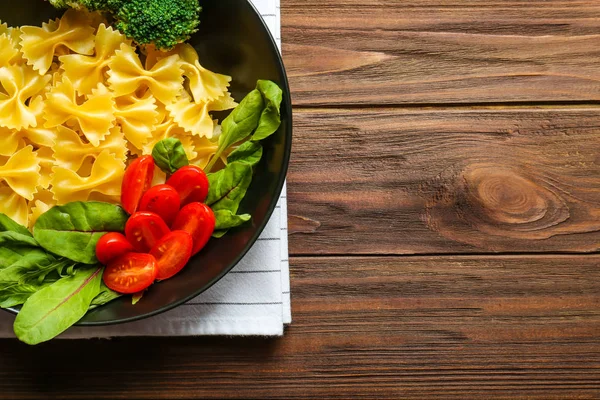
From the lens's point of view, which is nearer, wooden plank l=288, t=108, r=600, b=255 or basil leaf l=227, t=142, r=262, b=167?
basil leaf l=227, t=142, r=262, b=167

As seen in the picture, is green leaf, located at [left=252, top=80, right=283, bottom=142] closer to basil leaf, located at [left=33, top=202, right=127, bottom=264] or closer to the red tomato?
the red tomato

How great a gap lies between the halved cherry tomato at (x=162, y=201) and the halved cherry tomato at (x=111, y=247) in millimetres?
82

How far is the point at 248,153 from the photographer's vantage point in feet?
4.27

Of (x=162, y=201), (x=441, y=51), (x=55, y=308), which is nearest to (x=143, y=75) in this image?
(x=162, y=201)

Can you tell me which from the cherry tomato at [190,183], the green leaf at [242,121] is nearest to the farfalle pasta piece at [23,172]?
the cherry tomato at [190,183]

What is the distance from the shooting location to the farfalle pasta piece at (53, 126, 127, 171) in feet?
Answer: 4.49

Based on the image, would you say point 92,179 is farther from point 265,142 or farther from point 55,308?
point 265,142

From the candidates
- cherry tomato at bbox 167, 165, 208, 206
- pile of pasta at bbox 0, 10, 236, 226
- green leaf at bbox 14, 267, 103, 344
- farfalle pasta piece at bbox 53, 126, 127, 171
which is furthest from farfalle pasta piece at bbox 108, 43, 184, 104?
green leaf at bbox 14, 267, 103, 344

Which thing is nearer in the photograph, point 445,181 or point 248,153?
point 248,153

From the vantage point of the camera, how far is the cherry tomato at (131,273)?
1.26 m

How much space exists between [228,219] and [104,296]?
1.09ft

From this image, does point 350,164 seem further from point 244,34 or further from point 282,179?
point 244,34

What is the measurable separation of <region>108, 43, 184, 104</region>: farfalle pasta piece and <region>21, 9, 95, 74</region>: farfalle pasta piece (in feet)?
0.30

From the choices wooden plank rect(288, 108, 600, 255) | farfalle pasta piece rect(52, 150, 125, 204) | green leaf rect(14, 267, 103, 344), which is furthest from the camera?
wooden plank rect(288, 108, 600, 255)
